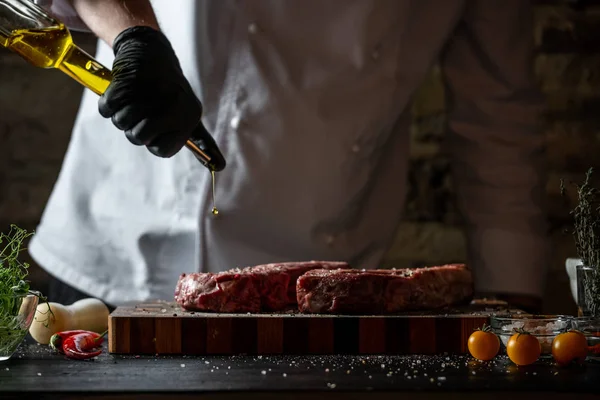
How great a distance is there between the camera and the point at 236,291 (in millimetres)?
1366

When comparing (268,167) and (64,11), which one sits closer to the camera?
(64,11)

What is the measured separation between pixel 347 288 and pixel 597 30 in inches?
66.0

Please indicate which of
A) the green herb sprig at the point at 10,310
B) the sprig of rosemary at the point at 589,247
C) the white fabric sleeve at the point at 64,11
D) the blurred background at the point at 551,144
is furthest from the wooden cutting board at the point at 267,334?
the blurred background at the point at 551,144

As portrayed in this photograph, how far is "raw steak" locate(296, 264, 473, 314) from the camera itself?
1337mm

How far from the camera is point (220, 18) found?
1.84 metres

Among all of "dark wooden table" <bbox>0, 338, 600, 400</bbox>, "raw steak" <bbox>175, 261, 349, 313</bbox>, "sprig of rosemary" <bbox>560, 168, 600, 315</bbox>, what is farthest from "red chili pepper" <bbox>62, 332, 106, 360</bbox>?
→ "sprig of rosemary" <bbox>560, 168, 600, 315</bbox>

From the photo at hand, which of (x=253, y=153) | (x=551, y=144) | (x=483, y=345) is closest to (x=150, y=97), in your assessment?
(x=253, y=153)

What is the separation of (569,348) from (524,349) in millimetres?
64

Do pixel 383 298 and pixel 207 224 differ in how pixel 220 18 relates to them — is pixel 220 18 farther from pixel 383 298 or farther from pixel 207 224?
pixel 383 298

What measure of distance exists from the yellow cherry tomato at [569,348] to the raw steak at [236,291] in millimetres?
482

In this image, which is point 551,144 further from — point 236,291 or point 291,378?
point 291,378

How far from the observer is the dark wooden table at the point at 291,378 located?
0.99 metres

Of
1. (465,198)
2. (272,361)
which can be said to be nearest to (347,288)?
(272,361)

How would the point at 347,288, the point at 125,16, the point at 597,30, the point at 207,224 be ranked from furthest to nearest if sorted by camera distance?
the point at 597,30, the point at 207,224, the point at 125,16, the point at 347,288
